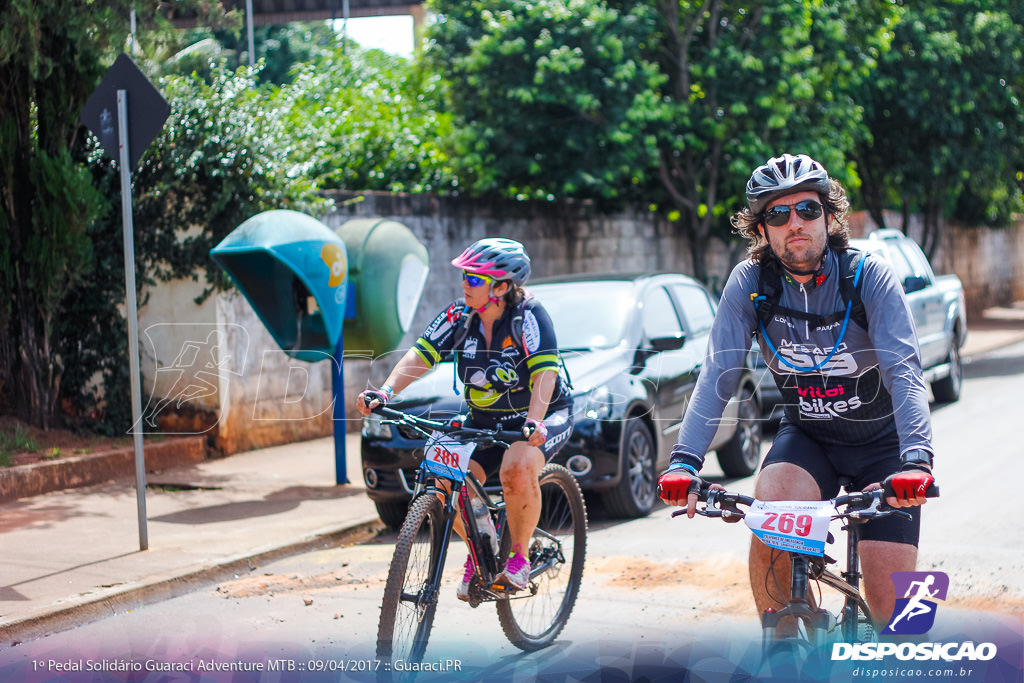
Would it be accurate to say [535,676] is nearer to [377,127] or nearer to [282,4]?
[377,127]

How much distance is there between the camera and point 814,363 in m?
3.76

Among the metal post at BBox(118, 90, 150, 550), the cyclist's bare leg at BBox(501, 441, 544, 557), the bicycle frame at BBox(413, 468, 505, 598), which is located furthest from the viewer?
the metal post at BBox(118, 90, 150, 550)

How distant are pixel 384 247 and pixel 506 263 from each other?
4738 mm

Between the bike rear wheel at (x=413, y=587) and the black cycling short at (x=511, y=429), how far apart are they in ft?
1.65

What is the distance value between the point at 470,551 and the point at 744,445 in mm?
5137

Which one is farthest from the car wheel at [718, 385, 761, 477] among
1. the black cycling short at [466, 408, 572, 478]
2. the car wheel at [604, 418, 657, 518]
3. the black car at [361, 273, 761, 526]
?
the black cycling short at [466, 408, 572, 478]

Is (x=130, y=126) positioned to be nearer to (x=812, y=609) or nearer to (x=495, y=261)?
(x=495, y=261)

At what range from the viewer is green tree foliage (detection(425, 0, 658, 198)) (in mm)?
14453

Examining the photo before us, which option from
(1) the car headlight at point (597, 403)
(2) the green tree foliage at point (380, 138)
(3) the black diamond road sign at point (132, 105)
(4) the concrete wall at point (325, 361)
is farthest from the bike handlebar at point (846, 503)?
(2) the green tree foliage at point (380, 138)

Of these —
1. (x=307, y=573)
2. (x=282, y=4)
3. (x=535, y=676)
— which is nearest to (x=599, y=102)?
(x=307, y=573)

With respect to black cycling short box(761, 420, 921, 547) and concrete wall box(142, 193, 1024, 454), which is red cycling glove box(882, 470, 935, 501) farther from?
concrete wall box(142, 193, 1024, 454)

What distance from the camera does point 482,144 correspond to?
1480 cm

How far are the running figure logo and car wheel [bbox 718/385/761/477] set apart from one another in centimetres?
594

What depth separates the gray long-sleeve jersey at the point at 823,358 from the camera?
3.59m
